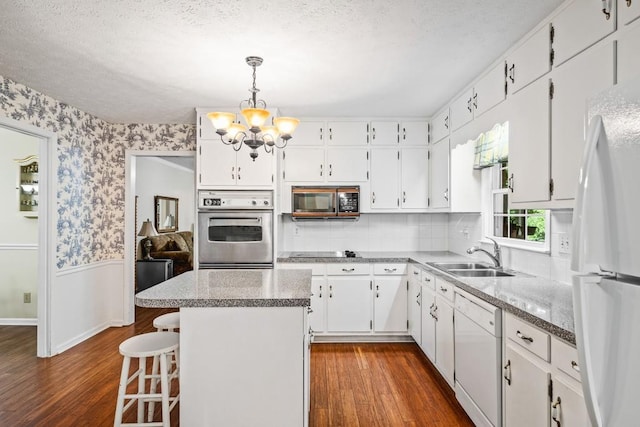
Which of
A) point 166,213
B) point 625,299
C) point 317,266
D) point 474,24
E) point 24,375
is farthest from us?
point 166,213

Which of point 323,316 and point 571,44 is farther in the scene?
point 323,316

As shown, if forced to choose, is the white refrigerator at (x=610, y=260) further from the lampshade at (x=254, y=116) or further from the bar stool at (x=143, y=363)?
the bar stool at (x=143, y=363)

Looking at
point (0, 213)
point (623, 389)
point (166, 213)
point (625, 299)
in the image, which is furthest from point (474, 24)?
point (166, 213)

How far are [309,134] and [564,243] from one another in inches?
106

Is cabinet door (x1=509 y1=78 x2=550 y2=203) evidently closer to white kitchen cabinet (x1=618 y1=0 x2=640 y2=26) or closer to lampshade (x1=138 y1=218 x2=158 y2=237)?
white kitchen cabinet (x1=618 y1=0 x2=640 y2=26)

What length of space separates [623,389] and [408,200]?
343 centimetres

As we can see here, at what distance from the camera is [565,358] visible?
1.48 m

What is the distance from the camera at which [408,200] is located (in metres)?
4.30

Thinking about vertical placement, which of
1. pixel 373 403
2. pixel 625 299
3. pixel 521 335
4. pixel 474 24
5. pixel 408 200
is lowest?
pixel 373 403

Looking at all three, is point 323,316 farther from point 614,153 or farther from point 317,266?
point 614,153

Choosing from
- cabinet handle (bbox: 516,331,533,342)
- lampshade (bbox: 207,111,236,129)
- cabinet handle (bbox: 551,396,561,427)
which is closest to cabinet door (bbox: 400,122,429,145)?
lampshade (bbox: 207,111,236,129)

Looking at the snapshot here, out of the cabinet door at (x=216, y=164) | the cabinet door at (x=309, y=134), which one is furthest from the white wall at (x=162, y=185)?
the cabinet door at (x=309, y=134)

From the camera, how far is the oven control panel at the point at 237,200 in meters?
3.97

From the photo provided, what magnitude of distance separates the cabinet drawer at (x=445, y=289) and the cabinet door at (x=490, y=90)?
1.31m
